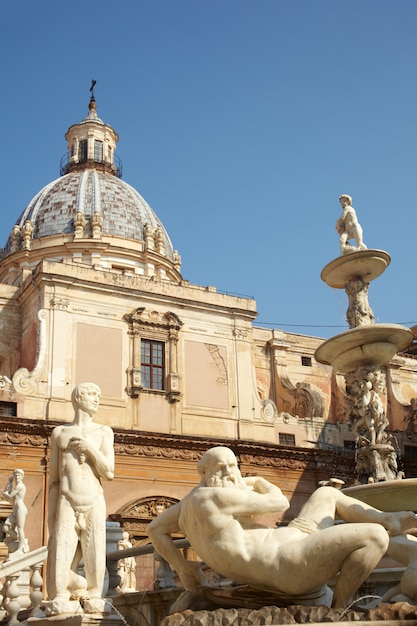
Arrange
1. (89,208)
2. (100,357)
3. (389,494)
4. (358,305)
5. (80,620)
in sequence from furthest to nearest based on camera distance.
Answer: (89,208) < (100,357) < (358,305) < (389,494) < (80,620)

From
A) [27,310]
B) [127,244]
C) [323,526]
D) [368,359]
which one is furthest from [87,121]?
[323,526]

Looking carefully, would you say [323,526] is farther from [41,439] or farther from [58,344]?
[58,344]

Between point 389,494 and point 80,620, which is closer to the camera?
point 80,620

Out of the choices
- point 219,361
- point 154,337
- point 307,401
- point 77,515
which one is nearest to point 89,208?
point 154,337

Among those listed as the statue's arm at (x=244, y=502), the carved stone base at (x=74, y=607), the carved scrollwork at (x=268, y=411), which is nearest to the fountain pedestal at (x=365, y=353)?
the carved stone base at (x=74, y=607)

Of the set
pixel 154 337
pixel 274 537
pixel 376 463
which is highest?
pixel 154 337

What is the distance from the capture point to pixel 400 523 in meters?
5.44

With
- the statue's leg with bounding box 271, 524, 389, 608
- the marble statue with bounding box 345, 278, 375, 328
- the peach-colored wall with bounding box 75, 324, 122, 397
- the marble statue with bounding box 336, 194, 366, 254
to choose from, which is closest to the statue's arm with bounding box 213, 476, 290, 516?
the statue's leg with bounding box 271, 524, 389, 608

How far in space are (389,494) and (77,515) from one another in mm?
5407

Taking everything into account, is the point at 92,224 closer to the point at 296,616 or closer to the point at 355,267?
the point at 355,267

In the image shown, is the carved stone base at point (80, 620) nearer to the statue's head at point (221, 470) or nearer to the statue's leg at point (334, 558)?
the statue's head at point (221, 470)

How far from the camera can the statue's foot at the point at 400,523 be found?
5.41 metres

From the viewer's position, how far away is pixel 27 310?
1096 inches

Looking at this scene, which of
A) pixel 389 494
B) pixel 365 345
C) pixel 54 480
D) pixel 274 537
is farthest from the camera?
pixel 365 345
